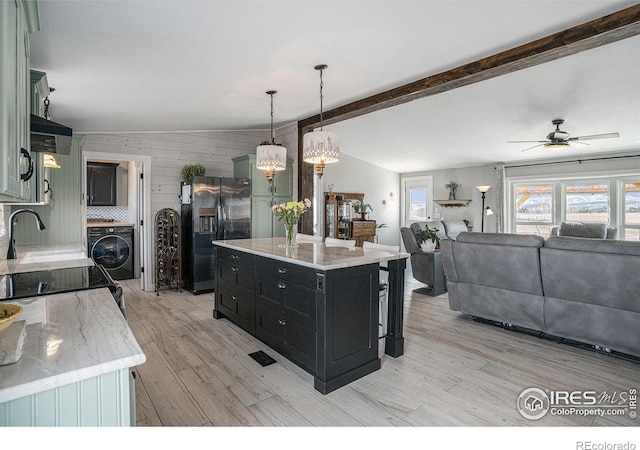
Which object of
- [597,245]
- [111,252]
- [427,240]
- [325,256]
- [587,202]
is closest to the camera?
[325,256]

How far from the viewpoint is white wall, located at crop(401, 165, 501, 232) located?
787 centimetres

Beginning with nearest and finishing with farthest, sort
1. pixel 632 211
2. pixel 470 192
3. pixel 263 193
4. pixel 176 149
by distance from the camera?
1. pixel 176 149
2. pixel 263 193
3. pixel 632 211
4. pixel 470 192

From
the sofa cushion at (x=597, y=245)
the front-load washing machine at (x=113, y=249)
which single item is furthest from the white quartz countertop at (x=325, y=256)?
the front-load washing machine at (x=113, y=249)

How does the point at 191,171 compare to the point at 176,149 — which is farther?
the point at 176,149

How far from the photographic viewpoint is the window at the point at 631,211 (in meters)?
6.34

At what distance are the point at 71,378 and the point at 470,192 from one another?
849cm

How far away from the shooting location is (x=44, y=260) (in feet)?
8.79

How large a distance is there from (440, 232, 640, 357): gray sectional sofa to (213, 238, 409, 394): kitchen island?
50.5 inches

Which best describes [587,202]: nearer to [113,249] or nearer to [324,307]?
[324,307]

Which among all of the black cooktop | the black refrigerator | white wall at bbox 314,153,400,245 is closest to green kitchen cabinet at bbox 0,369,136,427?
the black cooktop

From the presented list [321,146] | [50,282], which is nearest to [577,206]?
[321,146]

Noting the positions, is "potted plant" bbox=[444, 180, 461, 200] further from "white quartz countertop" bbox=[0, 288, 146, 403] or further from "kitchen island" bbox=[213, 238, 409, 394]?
"white quartz countertop" bbox=[0, 288, 146, 403]

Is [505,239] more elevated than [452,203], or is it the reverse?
[452,203]
